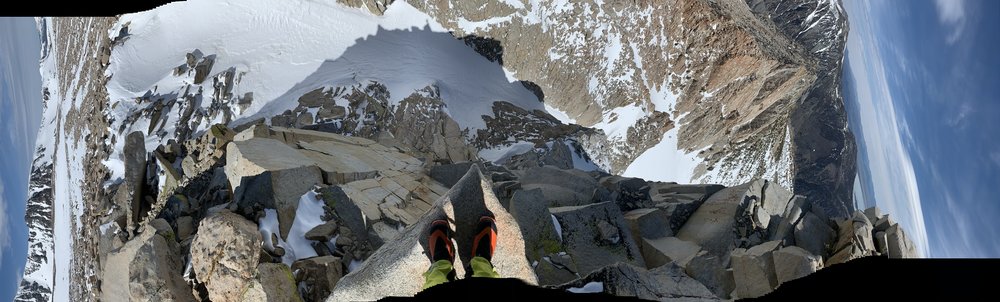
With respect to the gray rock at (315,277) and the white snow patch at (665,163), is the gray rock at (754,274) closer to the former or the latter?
the gray rock at (315,277)

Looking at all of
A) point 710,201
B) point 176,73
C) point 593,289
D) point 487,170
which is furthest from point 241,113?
point 593,289

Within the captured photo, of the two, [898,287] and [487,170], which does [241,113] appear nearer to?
[487,170]

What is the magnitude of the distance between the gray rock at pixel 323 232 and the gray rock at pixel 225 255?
109 centimetres

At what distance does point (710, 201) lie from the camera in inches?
701

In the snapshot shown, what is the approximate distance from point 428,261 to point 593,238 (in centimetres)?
606

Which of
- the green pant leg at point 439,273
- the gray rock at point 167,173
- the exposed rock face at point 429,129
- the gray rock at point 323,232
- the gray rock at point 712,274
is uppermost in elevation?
the exposed rock face at point 429,129

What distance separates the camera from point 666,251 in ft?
48.0

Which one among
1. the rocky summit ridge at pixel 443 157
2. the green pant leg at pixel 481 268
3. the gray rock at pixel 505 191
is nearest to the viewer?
the green pant leg at pixel 481 268

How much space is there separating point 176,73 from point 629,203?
26.0 metres

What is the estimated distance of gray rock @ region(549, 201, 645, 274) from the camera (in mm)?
13133

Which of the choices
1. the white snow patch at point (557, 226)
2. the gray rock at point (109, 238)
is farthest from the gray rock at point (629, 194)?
the gray rock at point (109, 238)

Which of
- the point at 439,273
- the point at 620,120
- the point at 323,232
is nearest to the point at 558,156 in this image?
the point at 620,120

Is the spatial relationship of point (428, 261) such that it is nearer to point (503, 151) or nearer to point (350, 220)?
point (350, 220)

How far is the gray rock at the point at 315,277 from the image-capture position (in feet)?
37.4
